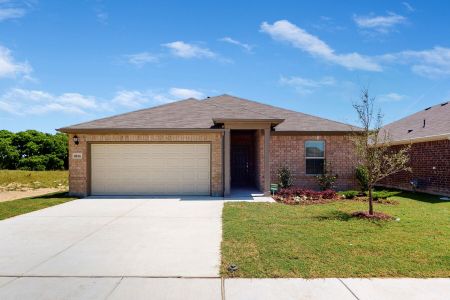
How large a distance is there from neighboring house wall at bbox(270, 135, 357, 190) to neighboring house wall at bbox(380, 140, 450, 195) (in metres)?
2.91

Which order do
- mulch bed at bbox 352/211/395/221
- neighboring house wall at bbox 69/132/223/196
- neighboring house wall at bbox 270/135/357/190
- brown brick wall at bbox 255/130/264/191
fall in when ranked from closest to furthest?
mulch bed at bbox 352/211/395/221
neighboring house wall at bbox 69/132/223/196
brown brick wall at bbox 255/130/264/191
neighboring house wall at bbox 270/135/357/190

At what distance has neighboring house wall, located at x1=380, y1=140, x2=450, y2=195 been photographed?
14.0 m

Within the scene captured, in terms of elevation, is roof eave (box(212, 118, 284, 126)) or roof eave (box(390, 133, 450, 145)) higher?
roof eave (box(212, 118, 284, 126))

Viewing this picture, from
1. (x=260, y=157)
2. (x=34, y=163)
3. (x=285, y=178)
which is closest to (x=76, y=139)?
(x=260, y=157)

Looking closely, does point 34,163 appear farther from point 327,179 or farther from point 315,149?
point 327,179

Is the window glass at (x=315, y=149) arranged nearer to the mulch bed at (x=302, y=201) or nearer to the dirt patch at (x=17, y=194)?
the mulch bed at (x=302, y=201)

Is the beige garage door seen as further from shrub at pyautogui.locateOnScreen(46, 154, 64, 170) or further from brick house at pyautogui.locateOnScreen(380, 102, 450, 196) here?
shrub at pyautogui.locateOnScreen(46, 154, 64, 170)

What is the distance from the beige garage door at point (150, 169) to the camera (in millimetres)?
14883

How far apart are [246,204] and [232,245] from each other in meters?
5.45

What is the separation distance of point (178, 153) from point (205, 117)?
8.43 feet

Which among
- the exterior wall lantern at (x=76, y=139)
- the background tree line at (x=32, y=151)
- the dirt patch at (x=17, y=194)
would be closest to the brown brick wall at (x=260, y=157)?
the exterior wall lantern at (x=76, y=139)

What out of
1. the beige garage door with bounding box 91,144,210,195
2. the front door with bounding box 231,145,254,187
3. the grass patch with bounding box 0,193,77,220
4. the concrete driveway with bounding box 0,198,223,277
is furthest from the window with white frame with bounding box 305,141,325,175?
the grass patch with bounding box 0,193,77,220

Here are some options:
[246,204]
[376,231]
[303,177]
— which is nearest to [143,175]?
[246,204]

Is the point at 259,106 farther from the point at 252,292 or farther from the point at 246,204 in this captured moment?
the point at 252,292
